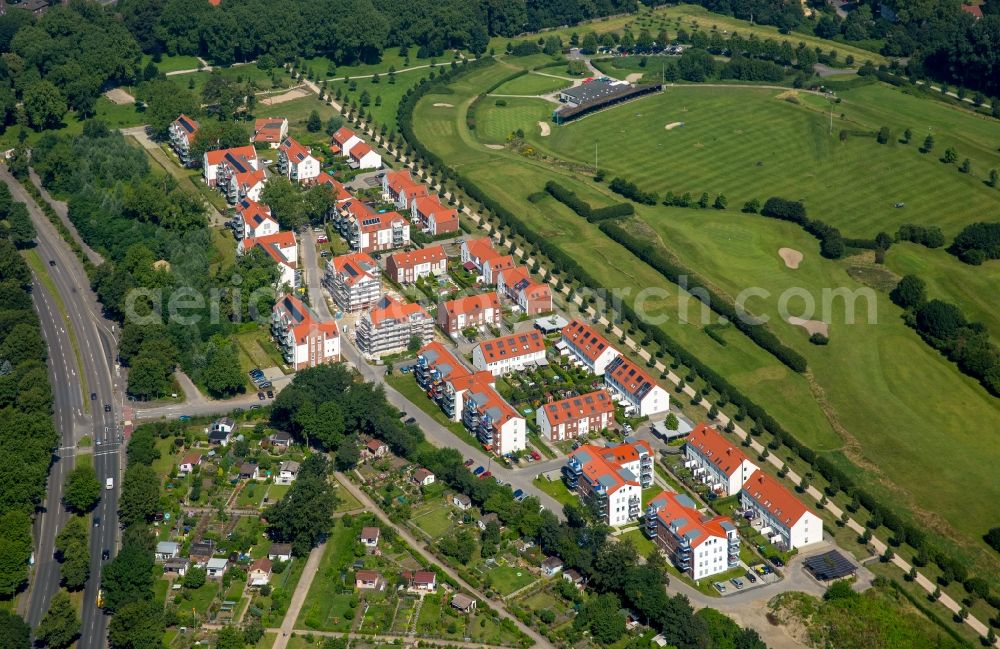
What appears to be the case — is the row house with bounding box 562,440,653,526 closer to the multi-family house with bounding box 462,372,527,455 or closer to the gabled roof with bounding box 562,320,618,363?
the multi-family house with bounding box 462,372,527,455

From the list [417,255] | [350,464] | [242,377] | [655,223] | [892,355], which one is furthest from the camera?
[655,223]

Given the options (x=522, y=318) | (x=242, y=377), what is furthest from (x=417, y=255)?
(x=242, y=377)

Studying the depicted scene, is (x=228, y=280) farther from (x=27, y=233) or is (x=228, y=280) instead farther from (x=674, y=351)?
(x=674, y=351)

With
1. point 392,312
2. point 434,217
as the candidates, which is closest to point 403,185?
point 434,217

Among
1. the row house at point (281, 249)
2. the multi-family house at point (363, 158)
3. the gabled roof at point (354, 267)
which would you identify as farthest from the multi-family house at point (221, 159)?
the gabled roof at point (354, 267)

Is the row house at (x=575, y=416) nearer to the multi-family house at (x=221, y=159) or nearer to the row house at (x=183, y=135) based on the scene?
the multi-family house at (x=221, y=159)

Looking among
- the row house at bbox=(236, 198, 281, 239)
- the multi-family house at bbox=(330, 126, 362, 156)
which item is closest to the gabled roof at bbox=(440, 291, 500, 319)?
the row house at bbox=(236, 198, 281, 239)
